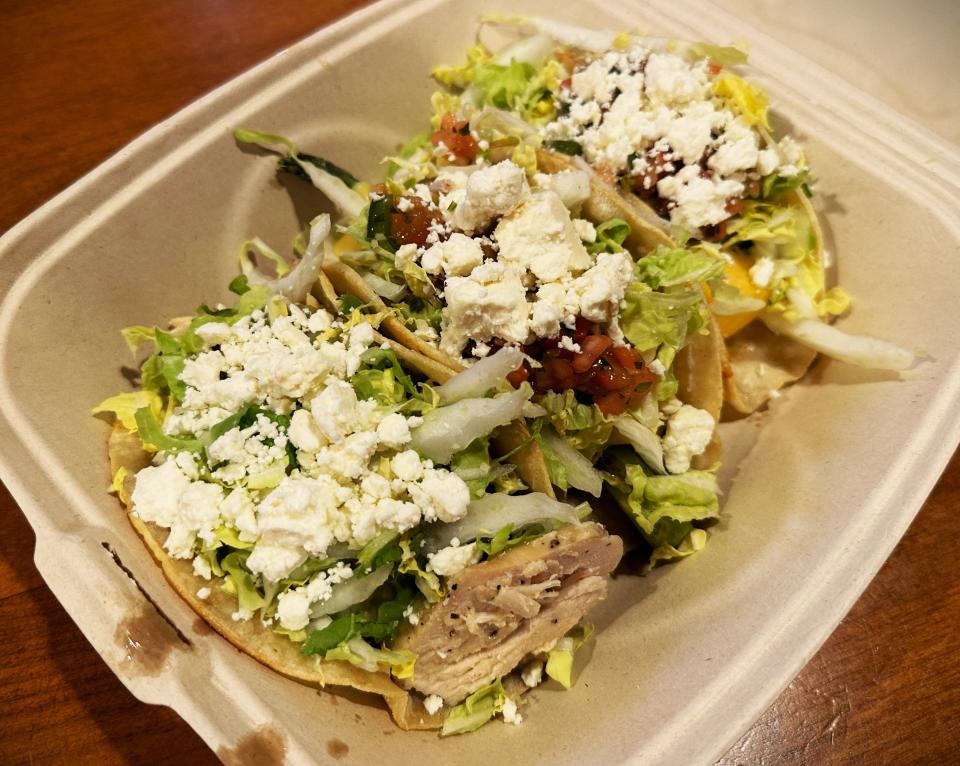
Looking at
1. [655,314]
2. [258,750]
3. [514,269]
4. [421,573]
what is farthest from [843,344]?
[258,750]

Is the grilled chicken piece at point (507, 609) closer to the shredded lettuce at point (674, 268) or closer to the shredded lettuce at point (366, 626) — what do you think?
the shredded lettuce at point (366, 626)

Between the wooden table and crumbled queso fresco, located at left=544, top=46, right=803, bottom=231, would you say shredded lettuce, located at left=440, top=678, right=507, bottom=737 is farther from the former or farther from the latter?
crumbled queso fresco, located at left=544, top=46, right=803, bottom=231

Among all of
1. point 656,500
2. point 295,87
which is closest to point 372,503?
point 656,500

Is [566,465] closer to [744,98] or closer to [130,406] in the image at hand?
[130,406]

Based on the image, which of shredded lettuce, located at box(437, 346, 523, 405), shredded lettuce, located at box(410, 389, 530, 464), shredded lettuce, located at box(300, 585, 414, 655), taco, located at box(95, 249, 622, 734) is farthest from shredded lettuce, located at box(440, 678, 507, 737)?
shredded lettuce, located at box(437, 346, 523, 405)

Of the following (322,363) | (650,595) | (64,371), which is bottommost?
(650,595)

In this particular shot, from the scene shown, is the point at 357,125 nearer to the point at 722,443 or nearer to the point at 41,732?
the point at 722,443

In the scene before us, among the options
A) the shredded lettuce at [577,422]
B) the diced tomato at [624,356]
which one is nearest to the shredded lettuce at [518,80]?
the diced tomato at [624,356]
